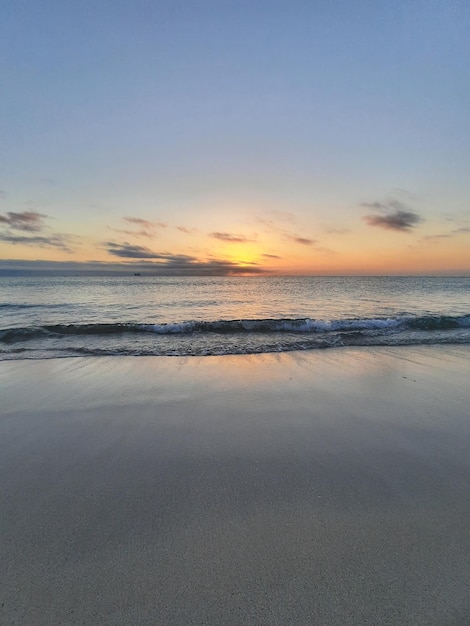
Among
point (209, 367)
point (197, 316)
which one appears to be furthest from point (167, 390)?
point (197, 316)

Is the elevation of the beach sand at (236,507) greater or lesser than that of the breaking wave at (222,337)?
greater

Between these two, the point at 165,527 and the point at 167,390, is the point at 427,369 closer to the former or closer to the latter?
the point at 167,390

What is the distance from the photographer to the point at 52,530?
2.50 m

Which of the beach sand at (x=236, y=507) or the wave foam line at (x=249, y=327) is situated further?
the wave foam line at (x=249, y=327)

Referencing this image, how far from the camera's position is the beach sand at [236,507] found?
192 centimetres

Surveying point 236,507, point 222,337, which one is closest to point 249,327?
point 222,337

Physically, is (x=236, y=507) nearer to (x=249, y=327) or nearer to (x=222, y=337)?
(x=222, y=337)

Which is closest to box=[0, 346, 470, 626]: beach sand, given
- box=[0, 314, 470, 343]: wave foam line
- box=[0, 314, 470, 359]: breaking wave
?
box=[0, 314, 470, 359]: breaking wave

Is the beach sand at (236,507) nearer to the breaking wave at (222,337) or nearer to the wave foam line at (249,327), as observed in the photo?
the breaking wave at (222,337)

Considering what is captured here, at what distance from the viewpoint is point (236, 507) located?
2725 millimetres

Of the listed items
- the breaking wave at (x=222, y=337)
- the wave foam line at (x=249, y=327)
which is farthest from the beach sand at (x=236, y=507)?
the wave foam line at (x=249, y=327)

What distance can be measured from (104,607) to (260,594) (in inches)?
36.6

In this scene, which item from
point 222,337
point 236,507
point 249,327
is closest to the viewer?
point 236,507

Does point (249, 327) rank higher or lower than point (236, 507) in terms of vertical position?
lower
